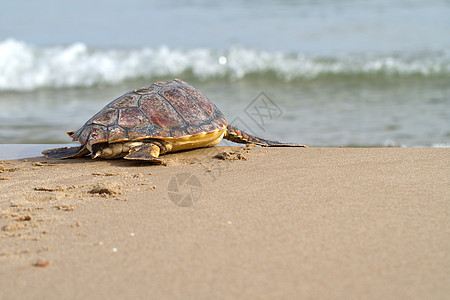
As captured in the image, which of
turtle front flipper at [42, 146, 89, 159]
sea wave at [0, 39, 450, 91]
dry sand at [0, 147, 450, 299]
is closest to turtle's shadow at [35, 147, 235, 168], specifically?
turtle front flipper at [42, 146, 89, 159]

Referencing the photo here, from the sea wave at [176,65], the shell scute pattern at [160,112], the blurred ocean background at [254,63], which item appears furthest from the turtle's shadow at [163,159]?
Result: the sea wave at [176,65]

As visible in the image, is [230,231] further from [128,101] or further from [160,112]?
[128,101]

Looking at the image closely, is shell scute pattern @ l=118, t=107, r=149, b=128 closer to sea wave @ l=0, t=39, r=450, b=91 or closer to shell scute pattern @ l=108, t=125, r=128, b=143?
shell scute pattern @ l=108, t=125, r=128, b=143

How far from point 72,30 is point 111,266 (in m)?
14.8

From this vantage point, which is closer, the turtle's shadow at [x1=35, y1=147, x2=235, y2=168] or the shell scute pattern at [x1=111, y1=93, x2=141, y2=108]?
the turtle's shadow at [x1=35, y1=147, x2=235, y2=168]

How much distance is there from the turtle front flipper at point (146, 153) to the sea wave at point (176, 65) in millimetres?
6869

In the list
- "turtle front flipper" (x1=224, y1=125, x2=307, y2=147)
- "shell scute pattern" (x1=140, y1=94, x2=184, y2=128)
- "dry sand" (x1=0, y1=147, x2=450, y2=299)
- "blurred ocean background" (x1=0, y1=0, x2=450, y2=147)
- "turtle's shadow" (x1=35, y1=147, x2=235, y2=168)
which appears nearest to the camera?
"dry sand" (x1=0, y1=147, x2=450, y2=299)

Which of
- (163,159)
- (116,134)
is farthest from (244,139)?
(116,134)

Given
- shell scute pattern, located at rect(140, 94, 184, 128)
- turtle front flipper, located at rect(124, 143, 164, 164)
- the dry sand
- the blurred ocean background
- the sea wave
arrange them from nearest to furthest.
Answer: the dry sand < turtle front flipper, located at rect(124, 143, 164, 164) < shell scute pattern, located at rect(140, 94, 184, 128) < the blurred ocean background < the sea wave

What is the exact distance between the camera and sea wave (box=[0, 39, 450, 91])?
10000 mm

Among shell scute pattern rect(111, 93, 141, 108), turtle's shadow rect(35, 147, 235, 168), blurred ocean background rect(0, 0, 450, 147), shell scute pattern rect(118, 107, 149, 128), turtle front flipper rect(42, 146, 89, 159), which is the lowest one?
turtle's shadow rect(35, 147, 235, 168)

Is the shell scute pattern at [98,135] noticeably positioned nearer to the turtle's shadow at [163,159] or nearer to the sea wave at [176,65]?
the turtle's shadow at [163,159]

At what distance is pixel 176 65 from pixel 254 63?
1.97 metres

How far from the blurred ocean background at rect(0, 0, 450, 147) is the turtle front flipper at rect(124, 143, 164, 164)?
2268 mm
